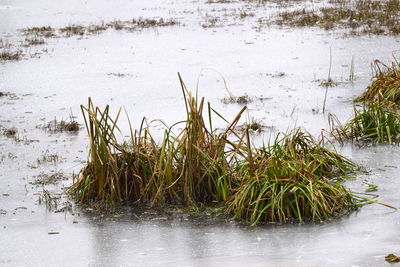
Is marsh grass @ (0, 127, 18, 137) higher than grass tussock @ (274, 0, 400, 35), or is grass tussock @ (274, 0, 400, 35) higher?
grass tussock @ (274, 0, 400, 35)

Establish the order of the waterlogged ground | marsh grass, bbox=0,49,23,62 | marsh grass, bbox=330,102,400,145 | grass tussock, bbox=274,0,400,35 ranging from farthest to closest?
1. grass tussock, bbox=274,0,400,35
2. marsh grass, bbox=0,49,23,62
3. marsh grass, bbox=330,102,400,145
4. the waterlogged ground

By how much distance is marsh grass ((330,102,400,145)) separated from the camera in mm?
8531

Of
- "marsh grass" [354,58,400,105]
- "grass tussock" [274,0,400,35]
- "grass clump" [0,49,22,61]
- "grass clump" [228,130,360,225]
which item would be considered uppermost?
"grass tussock" [274,0,400,35]

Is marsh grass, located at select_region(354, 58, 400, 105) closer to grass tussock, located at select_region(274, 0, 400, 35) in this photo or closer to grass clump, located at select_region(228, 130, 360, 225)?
grass clump, located at select_region(228, 130, 360, 225)

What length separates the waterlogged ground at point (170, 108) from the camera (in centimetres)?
566

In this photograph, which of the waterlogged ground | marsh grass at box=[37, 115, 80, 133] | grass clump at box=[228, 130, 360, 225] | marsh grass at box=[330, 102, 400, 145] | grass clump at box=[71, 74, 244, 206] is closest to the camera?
the waterlogged ground

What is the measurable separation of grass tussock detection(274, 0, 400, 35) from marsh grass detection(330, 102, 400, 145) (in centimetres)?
861

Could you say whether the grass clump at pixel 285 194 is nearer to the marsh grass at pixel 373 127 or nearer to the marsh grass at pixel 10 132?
the marsh grass at pixel 373 127

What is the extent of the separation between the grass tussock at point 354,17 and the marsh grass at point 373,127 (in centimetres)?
861

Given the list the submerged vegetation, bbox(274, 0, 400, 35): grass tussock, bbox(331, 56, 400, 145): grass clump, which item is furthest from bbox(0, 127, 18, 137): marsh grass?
bbox(274, 0, 400, 35): grass tussock

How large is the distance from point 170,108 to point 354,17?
9.93 metres

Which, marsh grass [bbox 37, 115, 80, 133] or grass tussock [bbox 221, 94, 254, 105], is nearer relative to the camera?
marsh grass [bbox 37, 115, 80, 133]

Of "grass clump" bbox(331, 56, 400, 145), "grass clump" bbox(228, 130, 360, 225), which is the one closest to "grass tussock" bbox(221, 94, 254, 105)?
"grass clump" bbox(331, 56, 400, 145)

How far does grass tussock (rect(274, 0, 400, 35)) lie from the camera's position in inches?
700
